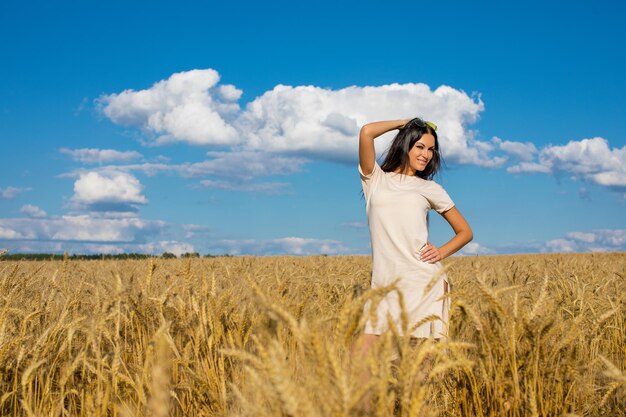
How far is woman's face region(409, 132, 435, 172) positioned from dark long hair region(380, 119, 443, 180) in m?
0.03

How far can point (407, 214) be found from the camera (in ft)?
11.3

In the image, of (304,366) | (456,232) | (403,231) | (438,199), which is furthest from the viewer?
(456,232)

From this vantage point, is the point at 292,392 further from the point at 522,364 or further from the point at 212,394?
the point at 212,394

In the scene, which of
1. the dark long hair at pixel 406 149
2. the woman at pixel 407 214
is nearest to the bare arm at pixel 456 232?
the woman at pixel 407 214

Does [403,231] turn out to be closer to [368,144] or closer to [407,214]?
[407,214]

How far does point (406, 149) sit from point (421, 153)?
4.0 inches

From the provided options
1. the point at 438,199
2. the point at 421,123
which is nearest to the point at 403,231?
the point at 438,199

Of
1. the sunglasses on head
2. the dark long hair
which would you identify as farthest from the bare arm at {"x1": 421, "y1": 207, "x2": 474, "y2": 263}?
the sunglasses on head

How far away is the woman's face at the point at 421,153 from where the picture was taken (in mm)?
3709

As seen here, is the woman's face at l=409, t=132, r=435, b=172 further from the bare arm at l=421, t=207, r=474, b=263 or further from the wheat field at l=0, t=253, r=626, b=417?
the wheat field at l=0, t=253, r=626, b=417

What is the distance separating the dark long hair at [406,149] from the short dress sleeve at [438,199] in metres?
0.24

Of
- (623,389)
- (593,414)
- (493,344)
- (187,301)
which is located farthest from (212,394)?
(623,389)

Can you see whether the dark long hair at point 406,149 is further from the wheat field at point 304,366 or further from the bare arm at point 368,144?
the wheat field at point 304,366

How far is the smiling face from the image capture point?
146 inches
